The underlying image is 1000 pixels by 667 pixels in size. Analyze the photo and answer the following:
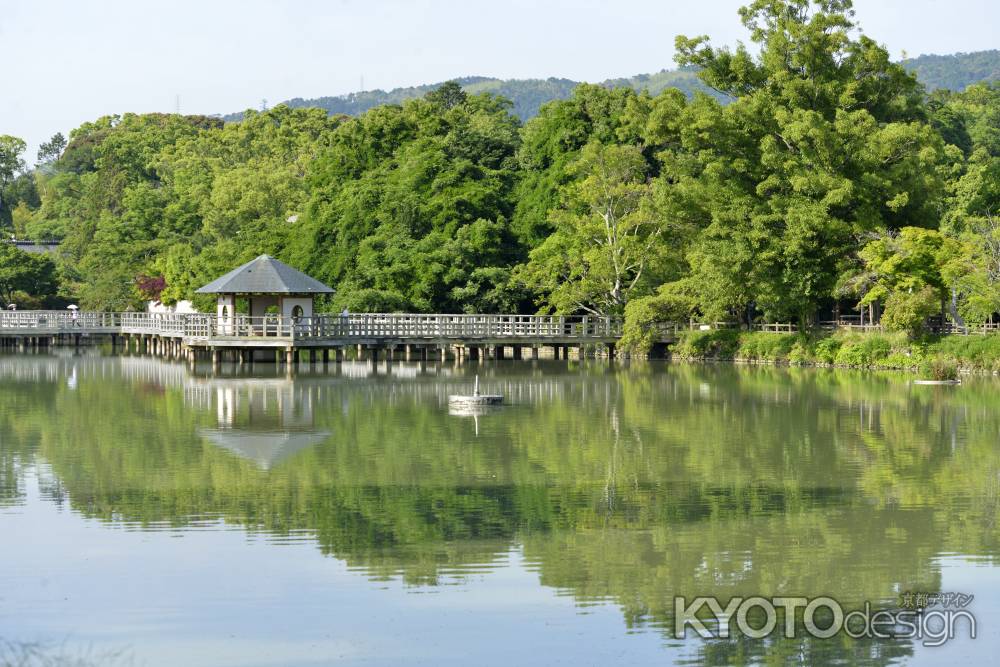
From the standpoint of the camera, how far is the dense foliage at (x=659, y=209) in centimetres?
4522

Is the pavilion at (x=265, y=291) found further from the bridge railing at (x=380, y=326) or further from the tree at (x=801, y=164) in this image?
the tree at (x=801, y=164)

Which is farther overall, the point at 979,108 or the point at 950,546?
the point at 979,108

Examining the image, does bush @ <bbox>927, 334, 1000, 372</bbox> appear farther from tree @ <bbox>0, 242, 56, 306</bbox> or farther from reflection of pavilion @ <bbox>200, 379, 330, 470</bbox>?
tree @ <bbox>0, 242, 56, 306</bbox>

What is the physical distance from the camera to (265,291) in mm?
47500

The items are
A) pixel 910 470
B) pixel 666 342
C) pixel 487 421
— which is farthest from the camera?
pixel 666 342

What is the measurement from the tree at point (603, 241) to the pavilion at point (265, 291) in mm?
8848

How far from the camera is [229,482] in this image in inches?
786

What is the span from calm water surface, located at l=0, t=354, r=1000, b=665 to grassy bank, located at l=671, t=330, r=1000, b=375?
33.9 feet

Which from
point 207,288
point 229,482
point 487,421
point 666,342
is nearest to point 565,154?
point 666,342

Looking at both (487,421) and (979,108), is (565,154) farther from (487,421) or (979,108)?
(979,108)

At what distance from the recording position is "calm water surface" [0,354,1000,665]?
39.4 ft

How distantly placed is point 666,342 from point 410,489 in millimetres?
34370

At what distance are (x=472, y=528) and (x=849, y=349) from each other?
1233 inches

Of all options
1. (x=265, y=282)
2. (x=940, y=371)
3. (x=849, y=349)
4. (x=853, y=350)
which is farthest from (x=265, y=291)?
(x=940, y=371)
